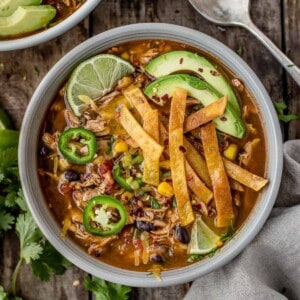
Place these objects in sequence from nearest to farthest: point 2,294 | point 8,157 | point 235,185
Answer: point 235,185 < point 8,157 < point 2,294

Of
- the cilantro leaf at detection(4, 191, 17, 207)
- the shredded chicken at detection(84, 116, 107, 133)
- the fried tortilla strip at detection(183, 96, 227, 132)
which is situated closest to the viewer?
the fried tortilla strip at detection(183, 96, 227, 132)

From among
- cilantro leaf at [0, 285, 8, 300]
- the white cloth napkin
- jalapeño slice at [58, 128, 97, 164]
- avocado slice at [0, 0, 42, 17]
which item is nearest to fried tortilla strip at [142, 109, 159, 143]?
jalapeño slice at [58, 128, 97, 164]

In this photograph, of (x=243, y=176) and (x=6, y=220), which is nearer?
(x=243, y=176)

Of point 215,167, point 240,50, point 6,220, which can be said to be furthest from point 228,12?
point 6,220

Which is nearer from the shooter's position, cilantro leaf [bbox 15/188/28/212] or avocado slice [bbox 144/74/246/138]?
avocado slice [bbox 144/74/246/138]

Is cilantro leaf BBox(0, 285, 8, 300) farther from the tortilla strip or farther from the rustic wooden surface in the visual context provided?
the tortilla strip

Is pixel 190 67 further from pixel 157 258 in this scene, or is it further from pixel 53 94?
pixel 157 258
